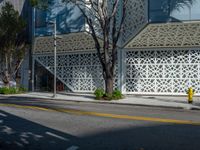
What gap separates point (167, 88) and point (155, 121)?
16265 mm

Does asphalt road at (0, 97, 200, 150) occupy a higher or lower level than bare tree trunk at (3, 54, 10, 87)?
lower

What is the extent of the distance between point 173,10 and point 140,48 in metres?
5.63

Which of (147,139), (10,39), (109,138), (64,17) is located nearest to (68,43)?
(64,17)

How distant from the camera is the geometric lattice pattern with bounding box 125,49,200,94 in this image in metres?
29.2

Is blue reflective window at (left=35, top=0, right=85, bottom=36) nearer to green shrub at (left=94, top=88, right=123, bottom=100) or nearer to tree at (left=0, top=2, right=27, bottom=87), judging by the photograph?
tree at (left=0, top=2, right=27, bottom=87)

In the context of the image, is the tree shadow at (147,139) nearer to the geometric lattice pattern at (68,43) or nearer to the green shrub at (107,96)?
the green shrub at (107,96)

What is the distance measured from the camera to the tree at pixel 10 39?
33719mm

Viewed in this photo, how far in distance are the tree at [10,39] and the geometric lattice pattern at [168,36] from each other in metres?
10.0

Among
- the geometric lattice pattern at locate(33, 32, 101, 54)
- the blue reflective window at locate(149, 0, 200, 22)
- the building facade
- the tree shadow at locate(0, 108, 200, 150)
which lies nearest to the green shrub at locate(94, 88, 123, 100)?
the building facade

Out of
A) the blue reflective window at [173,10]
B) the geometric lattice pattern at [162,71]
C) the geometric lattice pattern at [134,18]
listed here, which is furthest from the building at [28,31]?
the blue reflective window at [173,10]

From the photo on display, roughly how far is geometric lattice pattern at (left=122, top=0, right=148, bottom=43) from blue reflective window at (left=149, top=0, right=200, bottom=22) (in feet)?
2.63

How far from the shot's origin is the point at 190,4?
25.2m

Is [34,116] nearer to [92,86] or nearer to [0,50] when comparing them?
[92,86]

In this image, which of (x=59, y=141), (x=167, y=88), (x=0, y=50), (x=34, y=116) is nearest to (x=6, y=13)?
(x=0, y=50)
